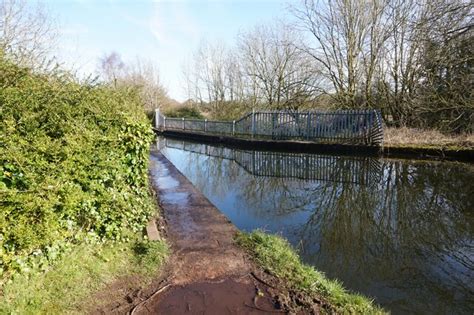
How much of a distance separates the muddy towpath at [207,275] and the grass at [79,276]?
257 mm

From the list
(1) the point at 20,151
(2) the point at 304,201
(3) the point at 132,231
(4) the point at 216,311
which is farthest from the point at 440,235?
(1) the point at 20,151

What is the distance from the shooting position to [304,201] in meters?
6.93

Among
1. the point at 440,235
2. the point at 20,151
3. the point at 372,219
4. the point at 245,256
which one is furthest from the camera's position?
the point at 372,219

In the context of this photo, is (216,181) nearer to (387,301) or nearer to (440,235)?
(440,235)

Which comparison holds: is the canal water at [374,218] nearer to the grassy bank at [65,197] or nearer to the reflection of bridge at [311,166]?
the reflection of bridge at [311,166]

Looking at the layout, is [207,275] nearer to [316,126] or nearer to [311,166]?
[311,166]

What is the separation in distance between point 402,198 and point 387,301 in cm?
424

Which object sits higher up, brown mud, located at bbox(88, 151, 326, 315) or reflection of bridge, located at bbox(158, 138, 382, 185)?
reflection of bridge, located at bbox(158, 138, 382, 185)

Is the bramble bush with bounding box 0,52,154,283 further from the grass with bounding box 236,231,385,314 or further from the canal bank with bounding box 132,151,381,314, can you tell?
the grass with bounding box 236,231,385,314

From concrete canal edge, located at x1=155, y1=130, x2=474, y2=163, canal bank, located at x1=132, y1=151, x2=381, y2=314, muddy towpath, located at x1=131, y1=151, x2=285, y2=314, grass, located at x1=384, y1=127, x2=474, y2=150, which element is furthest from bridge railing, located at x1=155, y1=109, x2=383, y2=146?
canal bank, located at x1=132, y1=151, x2=381, y2=314

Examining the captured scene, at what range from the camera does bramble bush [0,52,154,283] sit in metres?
2.47

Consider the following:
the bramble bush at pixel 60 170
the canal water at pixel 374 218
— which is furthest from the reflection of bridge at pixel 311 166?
the bramble bush at pixel 60 170

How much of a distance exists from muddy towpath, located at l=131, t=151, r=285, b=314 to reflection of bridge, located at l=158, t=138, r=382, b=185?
495 centimetres

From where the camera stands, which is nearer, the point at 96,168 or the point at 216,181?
the point at 96,168
